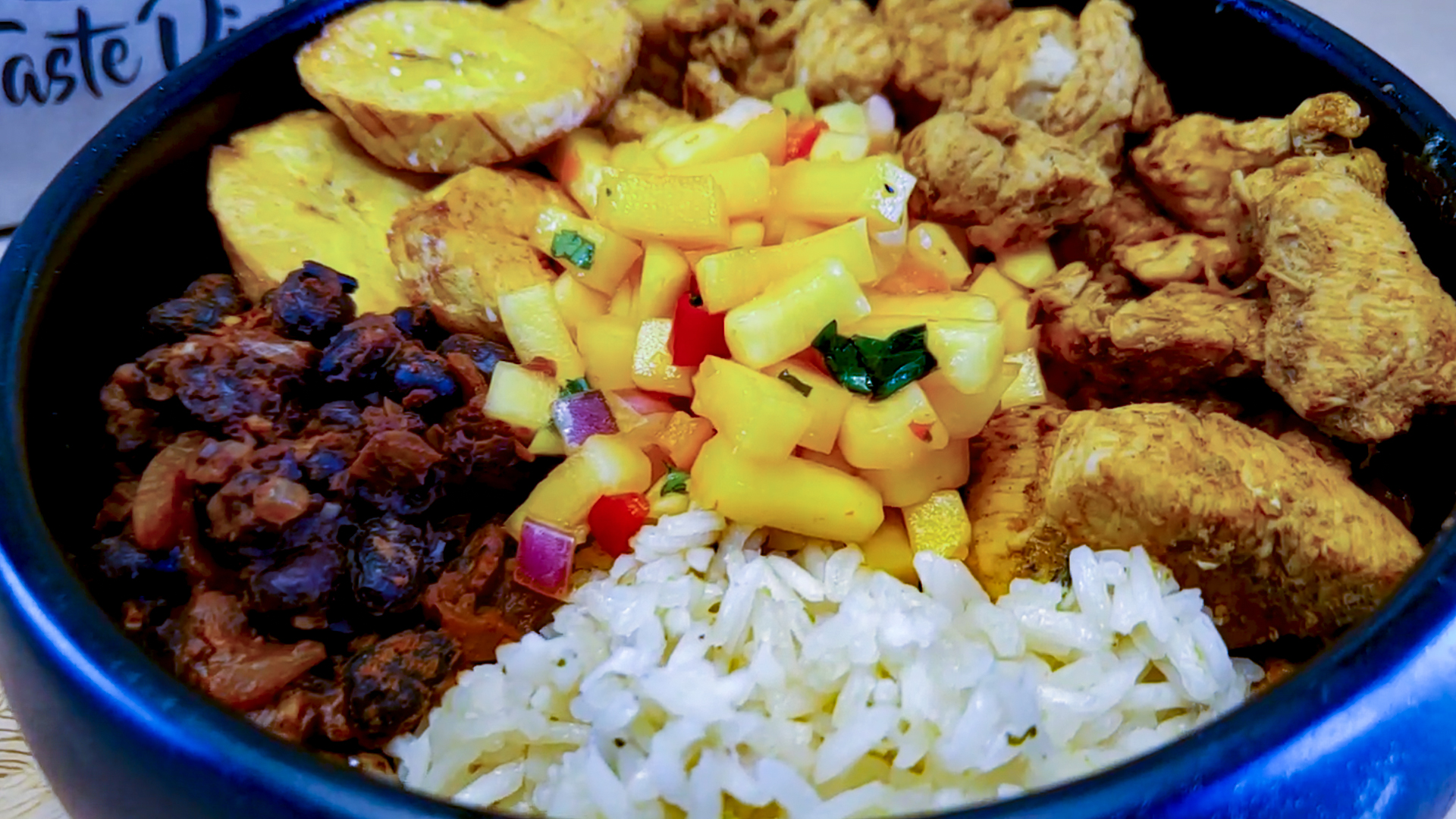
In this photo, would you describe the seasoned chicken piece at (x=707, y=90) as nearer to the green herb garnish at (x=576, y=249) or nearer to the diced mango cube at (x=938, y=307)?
the green herb garnish at (x=576, y=249)

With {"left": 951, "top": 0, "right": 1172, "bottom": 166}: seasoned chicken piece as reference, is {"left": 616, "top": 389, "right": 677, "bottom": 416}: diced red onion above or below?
below

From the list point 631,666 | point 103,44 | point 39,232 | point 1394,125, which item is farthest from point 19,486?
point 1394,125

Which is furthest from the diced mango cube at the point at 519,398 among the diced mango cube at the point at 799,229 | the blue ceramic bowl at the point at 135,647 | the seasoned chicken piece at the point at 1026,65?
the seasoned chicken piece at the point at 1026,65

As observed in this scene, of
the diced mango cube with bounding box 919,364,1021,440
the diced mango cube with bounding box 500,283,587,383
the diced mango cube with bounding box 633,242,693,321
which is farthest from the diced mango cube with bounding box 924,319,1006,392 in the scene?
the diced mango cube with bounding box 500,283,587,383

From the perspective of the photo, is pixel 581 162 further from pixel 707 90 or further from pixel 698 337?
pixel 698 337

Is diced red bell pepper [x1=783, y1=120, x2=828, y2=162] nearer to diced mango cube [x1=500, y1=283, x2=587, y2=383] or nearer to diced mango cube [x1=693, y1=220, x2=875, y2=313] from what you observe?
diced mango cube [x1=693, y1=220, x2=875, y2=313]

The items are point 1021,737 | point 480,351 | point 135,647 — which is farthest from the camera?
point 480,351

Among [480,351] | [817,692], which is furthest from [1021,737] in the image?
[480,351]
